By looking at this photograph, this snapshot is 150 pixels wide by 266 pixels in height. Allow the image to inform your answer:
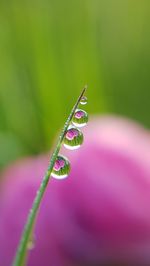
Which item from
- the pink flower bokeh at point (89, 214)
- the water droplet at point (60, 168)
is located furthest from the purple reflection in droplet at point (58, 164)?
the pink flower bokeh at point (89, 214)

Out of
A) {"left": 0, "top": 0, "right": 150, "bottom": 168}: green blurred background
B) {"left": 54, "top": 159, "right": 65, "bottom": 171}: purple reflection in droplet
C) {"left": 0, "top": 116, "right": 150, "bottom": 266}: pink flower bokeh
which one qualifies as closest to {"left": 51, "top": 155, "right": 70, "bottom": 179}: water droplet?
{"left": 54, "top": 159, "right": 65, "bottom": 171}: purple reflection in droplet

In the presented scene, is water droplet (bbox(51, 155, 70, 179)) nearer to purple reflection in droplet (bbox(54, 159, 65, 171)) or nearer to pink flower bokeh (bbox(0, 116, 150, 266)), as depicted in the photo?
purple reflection in droplet (bbox(54, 159, 65, 171))

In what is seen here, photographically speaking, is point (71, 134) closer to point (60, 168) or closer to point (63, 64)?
point (60, 168)

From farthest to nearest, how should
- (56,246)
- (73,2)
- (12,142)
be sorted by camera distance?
(73,2)
(12,142)
(56,246)

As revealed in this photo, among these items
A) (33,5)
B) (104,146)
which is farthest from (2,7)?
(104,146)

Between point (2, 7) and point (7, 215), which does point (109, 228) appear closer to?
point (7, 215)

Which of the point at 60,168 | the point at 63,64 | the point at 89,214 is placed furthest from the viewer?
the point at 63,64

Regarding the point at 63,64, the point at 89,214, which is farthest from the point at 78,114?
the point at 63,64

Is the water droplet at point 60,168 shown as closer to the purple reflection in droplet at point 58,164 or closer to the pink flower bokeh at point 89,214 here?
the purple reflection in droplet at point 58,164
